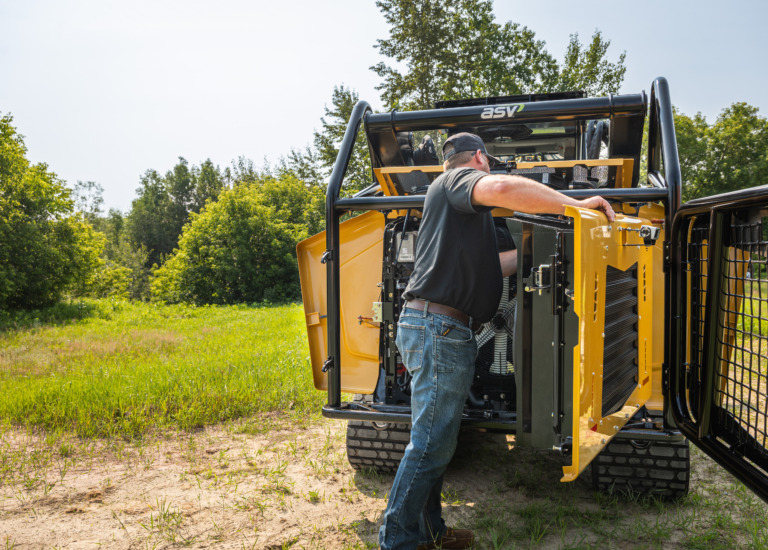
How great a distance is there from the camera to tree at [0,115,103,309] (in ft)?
57.1

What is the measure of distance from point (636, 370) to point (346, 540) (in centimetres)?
173

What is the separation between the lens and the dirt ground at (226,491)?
302cm

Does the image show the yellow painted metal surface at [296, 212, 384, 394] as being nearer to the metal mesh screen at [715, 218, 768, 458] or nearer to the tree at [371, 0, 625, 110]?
the metal mesh screen at [715, 218, 768, 458]

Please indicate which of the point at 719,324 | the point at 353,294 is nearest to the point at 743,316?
the point at 719,324

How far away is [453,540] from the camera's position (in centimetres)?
278

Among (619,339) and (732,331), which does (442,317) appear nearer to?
(619,339)

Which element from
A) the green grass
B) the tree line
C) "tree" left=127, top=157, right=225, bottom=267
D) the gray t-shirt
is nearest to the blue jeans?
the gray t-shirt

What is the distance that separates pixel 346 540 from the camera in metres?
2.95

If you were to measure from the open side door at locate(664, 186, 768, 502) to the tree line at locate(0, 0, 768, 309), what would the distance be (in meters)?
14.6

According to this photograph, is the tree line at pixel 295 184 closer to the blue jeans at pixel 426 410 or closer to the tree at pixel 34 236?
the tree at pixel 34 236

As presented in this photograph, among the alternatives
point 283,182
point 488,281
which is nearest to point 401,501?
point 488,281

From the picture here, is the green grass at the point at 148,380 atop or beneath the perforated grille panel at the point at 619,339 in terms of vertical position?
beneath

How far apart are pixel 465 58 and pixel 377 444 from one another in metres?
22.3

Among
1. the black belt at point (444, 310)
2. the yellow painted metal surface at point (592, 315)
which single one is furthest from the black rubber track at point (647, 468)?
the black belt at point (444, 310)
